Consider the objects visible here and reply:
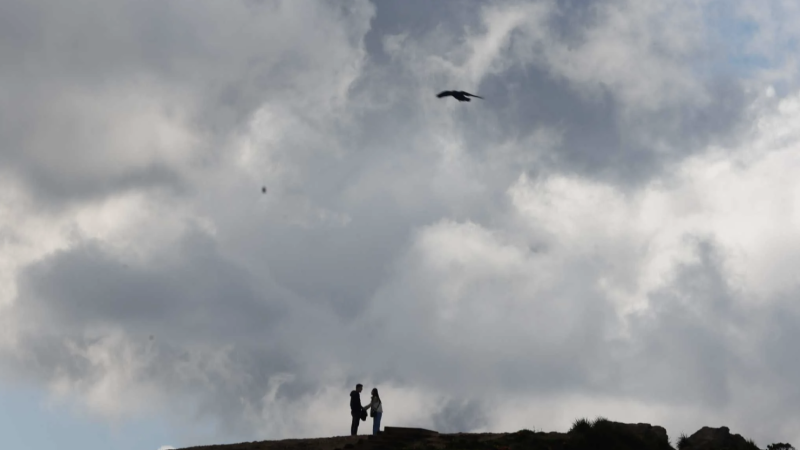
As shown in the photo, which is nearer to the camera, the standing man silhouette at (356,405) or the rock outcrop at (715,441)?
the rock outcrop at (715,441)

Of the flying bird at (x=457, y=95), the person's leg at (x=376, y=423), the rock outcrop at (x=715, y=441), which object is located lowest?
the rock outcrop at (x=715, y=441)

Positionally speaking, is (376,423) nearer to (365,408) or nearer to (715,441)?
(365,408)

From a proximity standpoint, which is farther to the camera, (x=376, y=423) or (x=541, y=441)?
(x=376, y=423)

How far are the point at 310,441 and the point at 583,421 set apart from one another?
9.55 m

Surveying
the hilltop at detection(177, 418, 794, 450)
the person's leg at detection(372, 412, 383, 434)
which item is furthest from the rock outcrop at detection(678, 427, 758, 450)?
the person's leg at detection(372, 412, 383, 434)

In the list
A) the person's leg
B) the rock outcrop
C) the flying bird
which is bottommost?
the rock outcrop

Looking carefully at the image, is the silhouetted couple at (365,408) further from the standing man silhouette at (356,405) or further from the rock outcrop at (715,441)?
the rock outcrop at (715,441)

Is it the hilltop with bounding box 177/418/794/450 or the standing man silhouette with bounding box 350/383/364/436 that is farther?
the standing man silhouette with bounding box 350/383/364/436

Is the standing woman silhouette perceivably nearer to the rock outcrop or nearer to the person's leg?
the person's leg

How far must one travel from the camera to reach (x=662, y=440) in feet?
A: 141

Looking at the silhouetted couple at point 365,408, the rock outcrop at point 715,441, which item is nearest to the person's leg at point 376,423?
the silhouetted couple at point 365,408

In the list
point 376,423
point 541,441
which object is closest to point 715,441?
point 541,441

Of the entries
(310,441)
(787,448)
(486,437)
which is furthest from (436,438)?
(787,448)

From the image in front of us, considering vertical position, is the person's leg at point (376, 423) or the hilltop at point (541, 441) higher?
the person's leg at point (376, 423)
